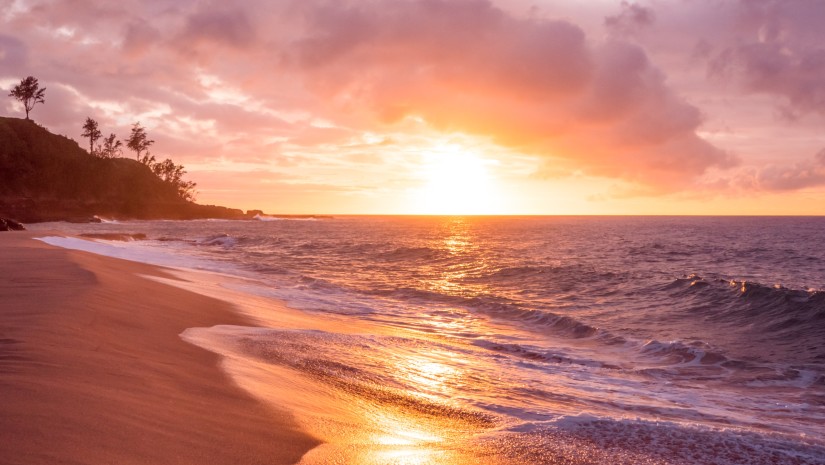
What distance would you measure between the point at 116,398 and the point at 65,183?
14529 centimetres

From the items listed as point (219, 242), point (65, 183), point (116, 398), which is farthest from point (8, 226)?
point (65, 183)

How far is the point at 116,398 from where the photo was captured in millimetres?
5746

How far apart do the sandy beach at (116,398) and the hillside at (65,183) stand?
113124 mm

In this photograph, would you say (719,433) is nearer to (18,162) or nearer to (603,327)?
(603,327)

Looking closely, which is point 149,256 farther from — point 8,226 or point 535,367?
point 8,226

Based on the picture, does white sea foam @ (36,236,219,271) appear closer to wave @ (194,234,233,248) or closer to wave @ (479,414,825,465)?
wave @ (194,234,233,248)

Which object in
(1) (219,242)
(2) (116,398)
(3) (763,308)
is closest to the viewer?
(2) (116,398)

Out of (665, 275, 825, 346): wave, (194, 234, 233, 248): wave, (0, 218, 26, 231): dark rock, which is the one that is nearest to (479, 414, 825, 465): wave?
(665, 275, 825, 346): wave

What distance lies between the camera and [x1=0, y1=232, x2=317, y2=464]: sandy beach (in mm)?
4598

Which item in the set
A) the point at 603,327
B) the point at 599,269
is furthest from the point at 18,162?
the point at 603,327

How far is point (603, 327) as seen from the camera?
1738 cm

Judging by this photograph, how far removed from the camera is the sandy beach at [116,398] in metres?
4.60

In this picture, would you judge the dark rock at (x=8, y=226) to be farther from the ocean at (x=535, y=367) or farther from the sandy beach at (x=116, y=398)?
the sandy beach at (x=116, y=398)

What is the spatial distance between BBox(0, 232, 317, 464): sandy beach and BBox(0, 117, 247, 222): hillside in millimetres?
113124
